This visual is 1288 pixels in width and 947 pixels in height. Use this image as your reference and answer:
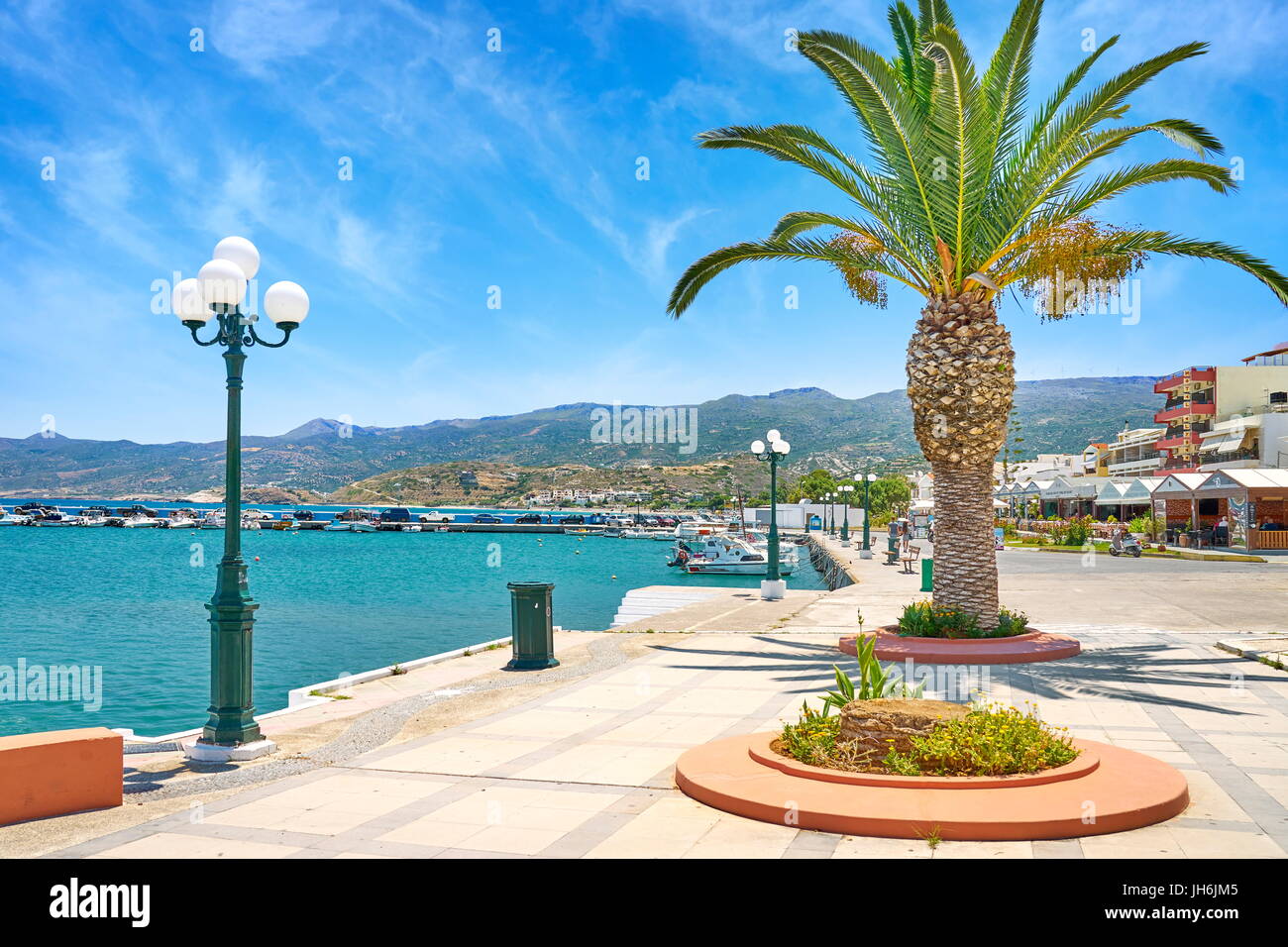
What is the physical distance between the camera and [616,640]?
16.4 meters

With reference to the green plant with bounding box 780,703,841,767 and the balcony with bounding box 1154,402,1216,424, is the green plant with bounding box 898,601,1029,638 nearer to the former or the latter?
the green plant with bounding box 780,703,841,767

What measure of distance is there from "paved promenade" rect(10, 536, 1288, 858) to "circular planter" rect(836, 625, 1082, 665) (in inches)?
12.7

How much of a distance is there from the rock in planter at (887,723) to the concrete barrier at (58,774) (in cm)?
525

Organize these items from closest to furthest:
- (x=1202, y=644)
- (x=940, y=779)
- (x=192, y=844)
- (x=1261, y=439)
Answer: (x=192, y=844) → (x=940, y=779) → (x=1202, y=644) → (x=1261, y=439)

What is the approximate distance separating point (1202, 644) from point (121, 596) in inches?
1974

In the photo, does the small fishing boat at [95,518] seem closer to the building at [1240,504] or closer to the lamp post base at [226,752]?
the building at [1240,504]

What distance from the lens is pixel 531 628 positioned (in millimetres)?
13711

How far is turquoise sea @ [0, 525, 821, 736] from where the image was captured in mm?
20891

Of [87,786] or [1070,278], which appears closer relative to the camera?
[87,786]

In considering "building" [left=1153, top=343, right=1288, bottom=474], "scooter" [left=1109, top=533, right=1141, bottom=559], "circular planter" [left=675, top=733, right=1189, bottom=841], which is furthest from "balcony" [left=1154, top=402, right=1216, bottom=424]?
"circular planter" [left=675, top=733, right=1189, bottom=841]

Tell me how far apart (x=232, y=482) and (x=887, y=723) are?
6189 millimetres
